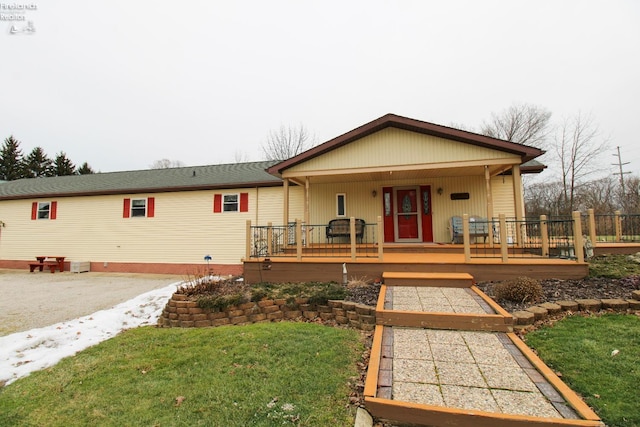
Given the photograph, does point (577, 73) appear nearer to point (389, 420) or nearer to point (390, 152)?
point (390, 152)

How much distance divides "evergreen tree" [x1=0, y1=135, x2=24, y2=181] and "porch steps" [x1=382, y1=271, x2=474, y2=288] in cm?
4344

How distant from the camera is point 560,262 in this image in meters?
5.82

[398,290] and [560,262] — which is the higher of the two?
[560,262]

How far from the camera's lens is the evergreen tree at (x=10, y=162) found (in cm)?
3106

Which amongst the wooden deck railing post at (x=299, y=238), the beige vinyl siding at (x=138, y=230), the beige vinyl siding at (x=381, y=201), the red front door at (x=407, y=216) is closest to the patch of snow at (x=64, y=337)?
the wooden deck railing post at (x=299, y=238)

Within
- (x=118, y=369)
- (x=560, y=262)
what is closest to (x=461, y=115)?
(x=560, y=262)

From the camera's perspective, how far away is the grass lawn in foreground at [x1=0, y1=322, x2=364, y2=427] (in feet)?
8.14

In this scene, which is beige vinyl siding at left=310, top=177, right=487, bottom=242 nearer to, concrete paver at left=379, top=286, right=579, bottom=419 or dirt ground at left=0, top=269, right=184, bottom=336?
concrete paver at left=379, top=286, right=579, bottom=419

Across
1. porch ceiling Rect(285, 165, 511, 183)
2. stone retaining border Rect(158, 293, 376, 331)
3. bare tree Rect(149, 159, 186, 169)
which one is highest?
bare tree Rect(149, 159, 186, 169)

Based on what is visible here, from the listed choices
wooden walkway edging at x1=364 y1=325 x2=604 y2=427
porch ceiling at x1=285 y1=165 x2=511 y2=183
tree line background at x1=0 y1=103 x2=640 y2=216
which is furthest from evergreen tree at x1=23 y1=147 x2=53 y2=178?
wooden walkway edging at x1=364 y1=325 x2=604 y2=427

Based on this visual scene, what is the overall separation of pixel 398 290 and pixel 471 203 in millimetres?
5377

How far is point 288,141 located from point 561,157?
827 inches

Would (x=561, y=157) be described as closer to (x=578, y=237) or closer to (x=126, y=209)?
(x=578, y=237)

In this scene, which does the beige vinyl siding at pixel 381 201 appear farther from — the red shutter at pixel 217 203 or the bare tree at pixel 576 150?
the bare tree at pixel 576 150
